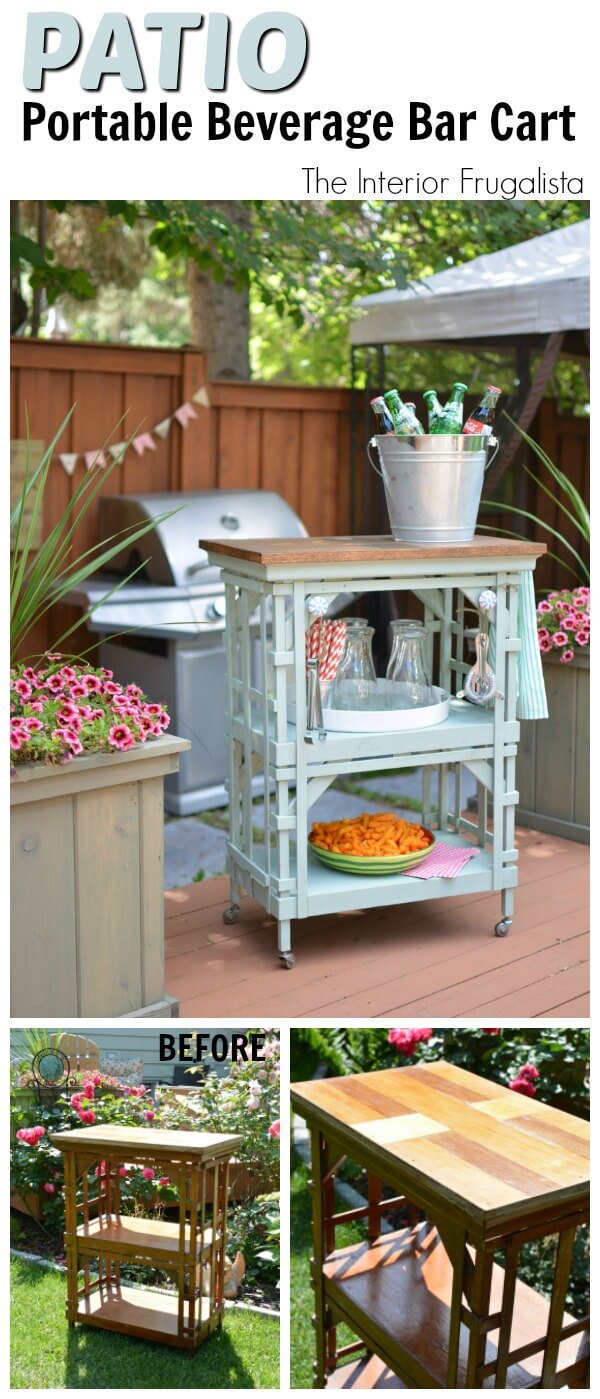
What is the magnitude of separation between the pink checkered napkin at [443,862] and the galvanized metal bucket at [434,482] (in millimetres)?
755

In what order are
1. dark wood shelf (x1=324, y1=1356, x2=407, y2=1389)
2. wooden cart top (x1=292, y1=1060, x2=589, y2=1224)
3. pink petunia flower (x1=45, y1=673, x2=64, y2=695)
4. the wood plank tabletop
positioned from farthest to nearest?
the wood plank tabletop, pink petunia flower (x1=45, y1=673, x2=64, y2=695), dark wood shelf (x1=324, y1=1356, x2=407, y2=1389), wooden cart top (x1=292, y1=1060, x2=589, y2=1224)

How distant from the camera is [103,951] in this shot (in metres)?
2.39

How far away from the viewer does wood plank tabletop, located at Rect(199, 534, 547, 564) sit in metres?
2.61

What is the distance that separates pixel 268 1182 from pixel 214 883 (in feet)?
5.84

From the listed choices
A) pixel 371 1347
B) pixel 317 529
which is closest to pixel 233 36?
pixel 371 1347

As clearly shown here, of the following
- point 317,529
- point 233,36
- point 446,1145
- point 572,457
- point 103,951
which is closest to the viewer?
point 446,1145

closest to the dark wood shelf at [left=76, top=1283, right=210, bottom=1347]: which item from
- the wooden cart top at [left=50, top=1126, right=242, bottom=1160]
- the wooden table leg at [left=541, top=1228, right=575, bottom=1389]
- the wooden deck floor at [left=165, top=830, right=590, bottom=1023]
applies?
the wooden cart top at [left=50, top=1126, right=242, bottom=1160]

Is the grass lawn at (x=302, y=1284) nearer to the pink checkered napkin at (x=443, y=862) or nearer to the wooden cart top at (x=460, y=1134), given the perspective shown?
the wooden cart top at (x=460, y=1134)

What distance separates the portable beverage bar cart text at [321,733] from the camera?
2658mm

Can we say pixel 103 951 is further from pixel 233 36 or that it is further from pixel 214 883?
pixel 233 36

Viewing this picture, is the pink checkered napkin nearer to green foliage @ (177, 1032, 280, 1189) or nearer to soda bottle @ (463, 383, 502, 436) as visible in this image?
soda bottle @ (463, 383, 502, 436)

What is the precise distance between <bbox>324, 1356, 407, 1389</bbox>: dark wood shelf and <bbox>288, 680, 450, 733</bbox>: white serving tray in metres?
1.27

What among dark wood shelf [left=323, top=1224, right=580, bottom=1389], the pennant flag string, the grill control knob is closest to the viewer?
dark wood shelf [left=323, top=1224, right=580, bottom=1389]

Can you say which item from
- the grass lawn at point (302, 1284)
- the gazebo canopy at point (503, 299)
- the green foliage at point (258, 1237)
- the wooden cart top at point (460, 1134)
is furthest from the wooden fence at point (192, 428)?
the green foliage at point (258, 1237)
